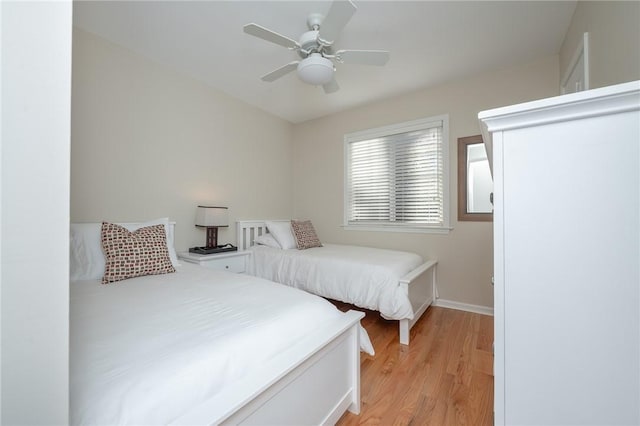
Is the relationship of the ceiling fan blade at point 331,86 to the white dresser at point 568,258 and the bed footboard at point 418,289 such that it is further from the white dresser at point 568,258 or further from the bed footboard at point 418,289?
the white dresser at point 568,258

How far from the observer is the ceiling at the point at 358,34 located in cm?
196

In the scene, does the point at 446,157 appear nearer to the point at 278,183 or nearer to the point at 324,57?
the point at 324,57

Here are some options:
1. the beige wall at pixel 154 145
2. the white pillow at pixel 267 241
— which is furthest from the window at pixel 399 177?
the beige wall at pixel 154 145

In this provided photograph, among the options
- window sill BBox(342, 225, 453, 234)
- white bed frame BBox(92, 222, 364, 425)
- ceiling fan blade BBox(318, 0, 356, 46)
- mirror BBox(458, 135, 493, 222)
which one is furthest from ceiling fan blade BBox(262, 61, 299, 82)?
window sill BBox(342, 225, 453, 234)

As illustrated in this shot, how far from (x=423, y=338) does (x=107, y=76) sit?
3514mm

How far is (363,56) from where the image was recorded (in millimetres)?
2016

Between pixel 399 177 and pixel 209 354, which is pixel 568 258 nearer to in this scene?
pixel 209 354

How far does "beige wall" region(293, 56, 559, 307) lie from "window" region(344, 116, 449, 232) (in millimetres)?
99

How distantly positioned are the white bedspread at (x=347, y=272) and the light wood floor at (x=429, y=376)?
0.30m

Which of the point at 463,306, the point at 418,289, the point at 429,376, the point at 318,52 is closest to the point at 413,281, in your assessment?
the point at 418,289

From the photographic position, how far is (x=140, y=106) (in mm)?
2574

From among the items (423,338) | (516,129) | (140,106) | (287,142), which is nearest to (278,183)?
(287,142)

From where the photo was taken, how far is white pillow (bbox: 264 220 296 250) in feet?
11.0

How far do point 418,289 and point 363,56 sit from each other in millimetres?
2089
